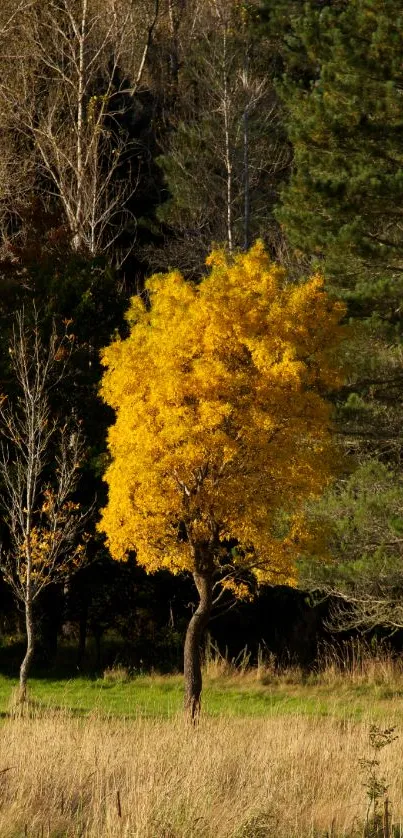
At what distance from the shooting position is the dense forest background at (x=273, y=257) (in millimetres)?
19375

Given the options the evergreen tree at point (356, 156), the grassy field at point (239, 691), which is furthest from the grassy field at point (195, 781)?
the evergreen tree at point (356, 156)

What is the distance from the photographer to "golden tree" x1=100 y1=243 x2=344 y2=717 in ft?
51.9

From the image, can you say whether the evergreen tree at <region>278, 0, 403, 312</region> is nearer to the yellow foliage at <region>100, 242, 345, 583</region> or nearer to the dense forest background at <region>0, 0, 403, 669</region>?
the dense forest background at <region>0, 0, 403, 669</region>

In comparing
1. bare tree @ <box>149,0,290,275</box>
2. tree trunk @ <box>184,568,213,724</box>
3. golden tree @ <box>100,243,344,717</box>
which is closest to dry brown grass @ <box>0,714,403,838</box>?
golden tree @ <box>100,243,344,717</box>

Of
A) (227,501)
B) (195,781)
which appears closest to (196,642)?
(227,501)

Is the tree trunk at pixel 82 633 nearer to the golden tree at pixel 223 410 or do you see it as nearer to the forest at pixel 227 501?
the forest at pixel 227 501

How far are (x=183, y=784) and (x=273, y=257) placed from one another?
28.5 meters

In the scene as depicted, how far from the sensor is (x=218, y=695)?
20.4 m

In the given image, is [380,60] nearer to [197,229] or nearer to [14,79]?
[197,229]

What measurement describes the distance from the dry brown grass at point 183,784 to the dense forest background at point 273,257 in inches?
305

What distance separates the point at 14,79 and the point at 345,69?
2000cm

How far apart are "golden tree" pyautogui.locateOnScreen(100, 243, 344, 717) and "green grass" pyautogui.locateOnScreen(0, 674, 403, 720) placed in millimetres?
1706

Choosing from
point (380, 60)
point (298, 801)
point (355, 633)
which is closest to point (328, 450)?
point (380, 60)

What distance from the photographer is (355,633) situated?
87.0 ft
